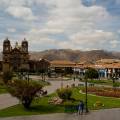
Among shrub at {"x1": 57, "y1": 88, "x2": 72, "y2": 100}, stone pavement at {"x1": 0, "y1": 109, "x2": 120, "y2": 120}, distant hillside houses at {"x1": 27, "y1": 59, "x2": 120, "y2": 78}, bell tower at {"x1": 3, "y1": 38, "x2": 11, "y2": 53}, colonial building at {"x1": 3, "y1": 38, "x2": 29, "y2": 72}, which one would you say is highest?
bell tower at {"x1": 3, "y1": 38, "x2": 11, "y2": 53}

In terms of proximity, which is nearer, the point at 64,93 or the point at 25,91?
the point at 25,91

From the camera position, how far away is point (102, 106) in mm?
35125

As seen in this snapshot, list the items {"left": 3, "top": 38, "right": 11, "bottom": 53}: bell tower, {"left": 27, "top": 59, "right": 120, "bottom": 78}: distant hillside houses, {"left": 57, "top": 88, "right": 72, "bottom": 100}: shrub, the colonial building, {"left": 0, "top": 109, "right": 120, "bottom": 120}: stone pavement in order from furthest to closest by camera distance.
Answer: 1. {"left": 3, "top": 38, "right": 11, "bottom": 53}: bell tower
2. the colonial building
3. {"left": 27, "top": 59, "right": 120, "bottom": 78}: distant hillside houses
4. {"left": 57, "top": 88, "right": 72, "bottom": 100}: shrub
5. {"left": 0, "top": 109, "right": 120, "bottom": 120}: stone pavement

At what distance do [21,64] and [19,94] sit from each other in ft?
332

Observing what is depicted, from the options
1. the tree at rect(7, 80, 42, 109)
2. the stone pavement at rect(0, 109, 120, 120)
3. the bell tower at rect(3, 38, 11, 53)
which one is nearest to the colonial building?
the bell tower at rect(3, 38, 11, 53)

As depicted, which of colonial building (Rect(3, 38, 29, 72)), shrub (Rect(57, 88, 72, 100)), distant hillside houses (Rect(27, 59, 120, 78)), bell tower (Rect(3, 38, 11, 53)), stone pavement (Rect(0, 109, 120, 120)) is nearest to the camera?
stone pavement (Rect(0, 109, 120, 120))

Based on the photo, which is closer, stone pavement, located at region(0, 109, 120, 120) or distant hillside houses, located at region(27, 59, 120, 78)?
stone pavement, located at region(0, 109, 120, 120)

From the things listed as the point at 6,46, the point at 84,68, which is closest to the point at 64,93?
the point at 84,68

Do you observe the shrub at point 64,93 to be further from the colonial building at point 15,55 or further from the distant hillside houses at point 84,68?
the colonial building at point 15,55

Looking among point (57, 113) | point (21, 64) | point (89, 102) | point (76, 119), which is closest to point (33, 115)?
point (57, 113)

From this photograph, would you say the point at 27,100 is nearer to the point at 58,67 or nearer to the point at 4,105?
the point at 4,105

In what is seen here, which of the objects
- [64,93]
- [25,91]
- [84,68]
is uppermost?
[84,68]

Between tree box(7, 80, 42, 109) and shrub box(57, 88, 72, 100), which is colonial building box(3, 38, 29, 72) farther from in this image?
tree box(7, 80, 42, 109)

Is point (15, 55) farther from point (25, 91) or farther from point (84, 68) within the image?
point (25, 91)
